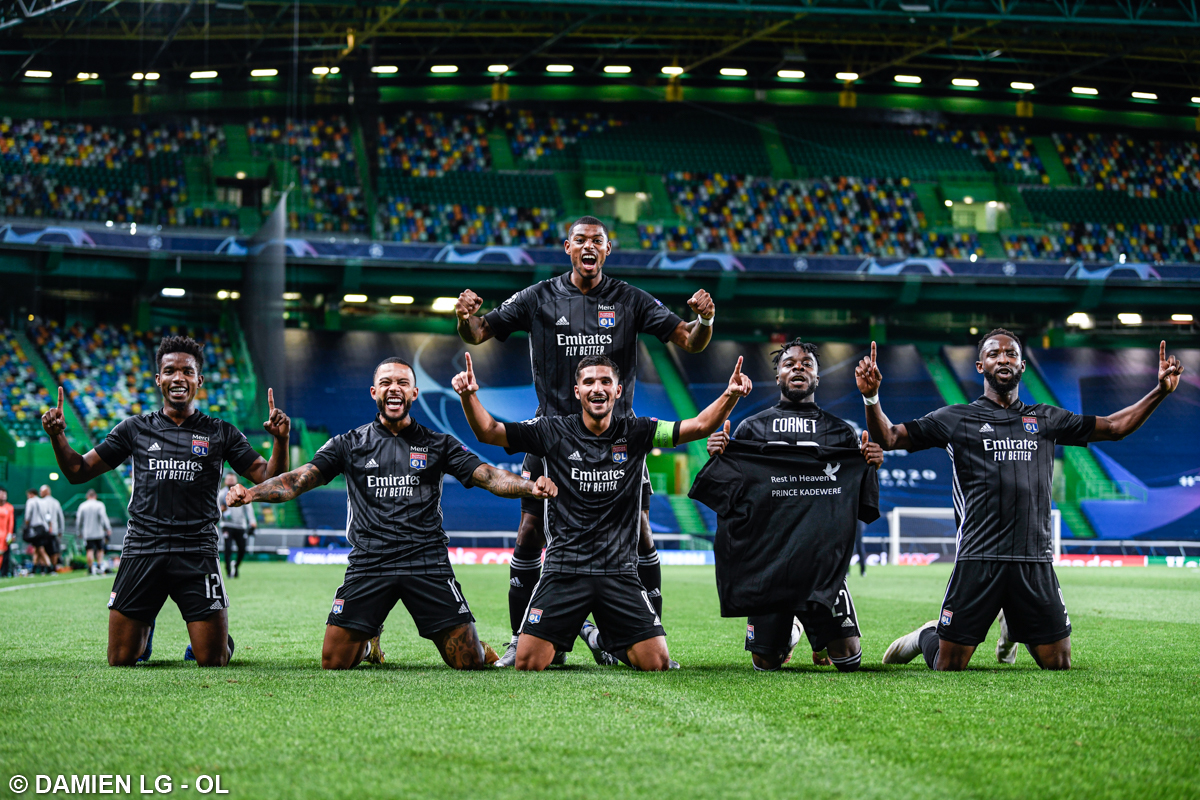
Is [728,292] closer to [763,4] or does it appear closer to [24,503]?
[763,4]

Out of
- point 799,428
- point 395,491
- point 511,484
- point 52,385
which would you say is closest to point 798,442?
point 799,428

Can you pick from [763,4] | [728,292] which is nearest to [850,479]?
[763,4]

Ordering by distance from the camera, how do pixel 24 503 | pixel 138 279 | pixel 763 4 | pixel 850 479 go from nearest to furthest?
1. pixel 850 479
2. pixel 24 503
3. pixel 763 4
4. pixel 138 279

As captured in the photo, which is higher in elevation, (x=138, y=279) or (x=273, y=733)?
(x=138, y=279)

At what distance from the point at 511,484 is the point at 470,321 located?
1041 millimetres

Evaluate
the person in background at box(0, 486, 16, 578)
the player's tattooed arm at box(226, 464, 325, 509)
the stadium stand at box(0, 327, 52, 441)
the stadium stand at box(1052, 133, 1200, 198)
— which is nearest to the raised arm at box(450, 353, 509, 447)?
the player's tattooed arm at box(226, 464, 325, 509)

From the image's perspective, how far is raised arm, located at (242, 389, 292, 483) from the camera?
22.2ft

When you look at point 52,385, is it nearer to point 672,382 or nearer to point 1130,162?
point 672,382

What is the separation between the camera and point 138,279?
31.8 m

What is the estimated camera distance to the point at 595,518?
263 inches

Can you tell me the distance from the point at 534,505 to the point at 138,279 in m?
27.5

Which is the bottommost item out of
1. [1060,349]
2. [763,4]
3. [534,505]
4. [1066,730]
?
[1066,730]

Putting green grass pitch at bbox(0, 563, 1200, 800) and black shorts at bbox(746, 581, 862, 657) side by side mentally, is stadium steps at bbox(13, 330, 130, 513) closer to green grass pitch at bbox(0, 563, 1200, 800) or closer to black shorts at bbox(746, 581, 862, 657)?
green grass pitch at bbox(0, 563, 1200, 800)

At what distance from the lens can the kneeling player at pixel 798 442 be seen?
6.74 meters
